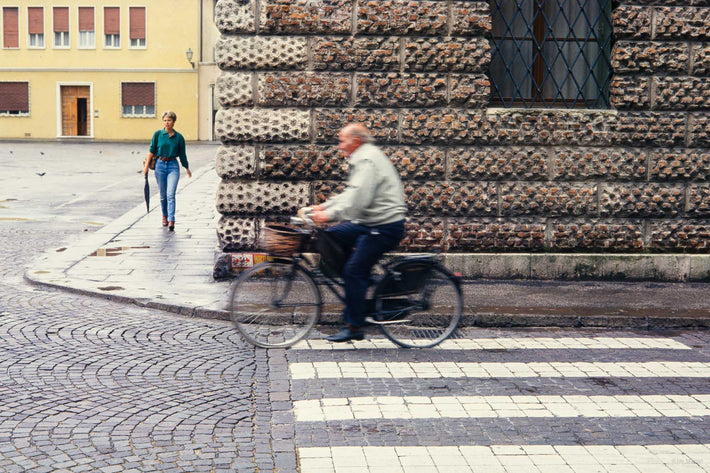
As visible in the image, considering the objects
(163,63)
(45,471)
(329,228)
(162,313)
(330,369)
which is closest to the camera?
(45,471)

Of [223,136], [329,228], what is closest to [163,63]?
[223,136]

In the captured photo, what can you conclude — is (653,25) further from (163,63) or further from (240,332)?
(163,63)

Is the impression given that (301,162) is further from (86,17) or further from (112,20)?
(86,17)

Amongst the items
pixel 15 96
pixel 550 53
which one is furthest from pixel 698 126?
pixel 15 96

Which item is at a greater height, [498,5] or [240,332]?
[498,5]

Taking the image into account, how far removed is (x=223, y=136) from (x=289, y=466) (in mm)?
5551

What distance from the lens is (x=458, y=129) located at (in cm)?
945

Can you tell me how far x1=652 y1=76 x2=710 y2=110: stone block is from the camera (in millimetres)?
9531

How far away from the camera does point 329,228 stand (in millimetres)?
6688

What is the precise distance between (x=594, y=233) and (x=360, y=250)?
12.9 ft

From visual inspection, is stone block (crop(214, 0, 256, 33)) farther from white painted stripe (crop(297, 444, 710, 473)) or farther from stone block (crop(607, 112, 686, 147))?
white painted stripe (crop(297, 444, 710, 473))

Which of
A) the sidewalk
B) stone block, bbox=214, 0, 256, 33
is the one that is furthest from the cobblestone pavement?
stone block, bbox=214, 0, 256, 33

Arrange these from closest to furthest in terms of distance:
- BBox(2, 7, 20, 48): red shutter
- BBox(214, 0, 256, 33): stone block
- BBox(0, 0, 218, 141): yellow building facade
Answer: BBox(214, 0, 256, 33): stone block
BBox(0, 0, 218, 141): yellow building facade
BBox(2, 7, 20, 48): red shutter

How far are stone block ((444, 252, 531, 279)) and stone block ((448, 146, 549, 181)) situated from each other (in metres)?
0.80
